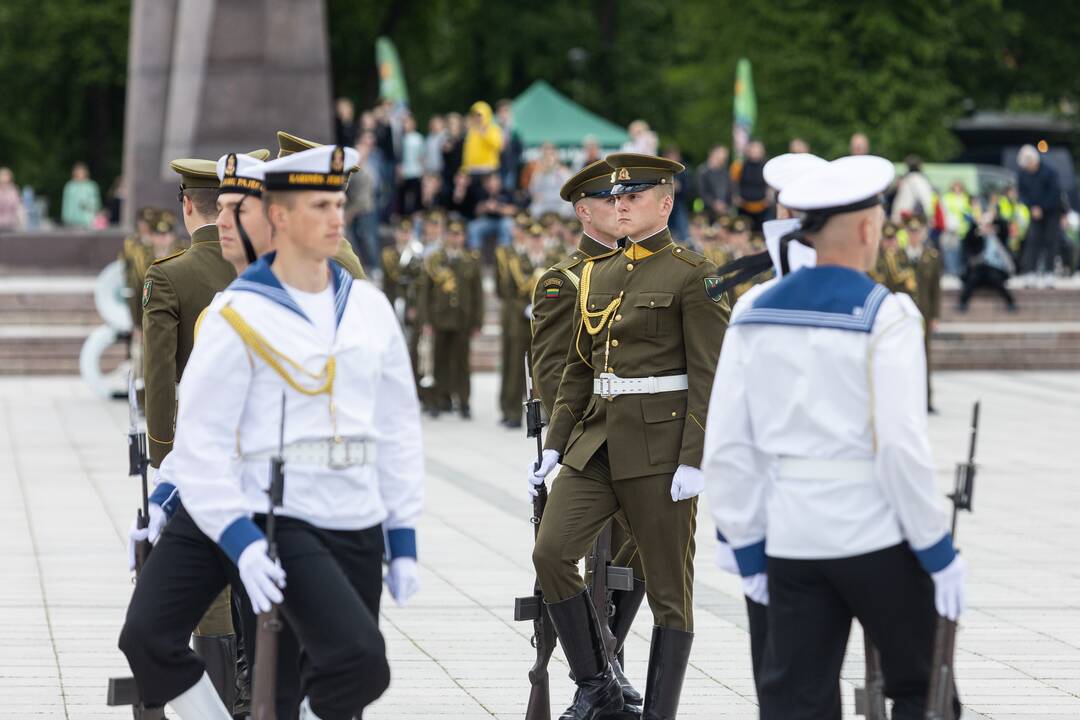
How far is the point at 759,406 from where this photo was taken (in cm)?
490

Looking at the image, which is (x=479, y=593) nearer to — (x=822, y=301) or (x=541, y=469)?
(x=541, y=469)

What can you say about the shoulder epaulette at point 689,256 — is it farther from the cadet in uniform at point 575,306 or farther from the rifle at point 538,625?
the rifle at point 538,625

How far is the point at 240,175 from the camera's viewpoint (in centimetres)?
548

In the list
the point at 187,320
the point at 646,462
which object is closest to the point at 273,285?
the point at 187,320

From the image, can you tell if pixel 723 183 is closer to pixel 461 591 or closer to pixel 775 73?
pixel 775 73

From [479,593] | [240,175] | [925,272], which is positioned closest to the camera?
[240,175]

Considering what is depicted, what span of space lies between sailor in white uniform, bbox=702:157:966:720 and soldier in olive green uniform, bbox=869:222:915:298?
603 inches

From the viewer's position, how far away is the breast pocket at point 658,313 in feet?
22.2

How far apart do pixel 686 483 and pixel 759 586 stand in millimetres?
1618

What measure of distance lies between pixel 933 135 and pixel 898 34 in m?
2.30

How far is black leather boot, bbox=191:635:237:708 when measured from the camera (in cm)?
639

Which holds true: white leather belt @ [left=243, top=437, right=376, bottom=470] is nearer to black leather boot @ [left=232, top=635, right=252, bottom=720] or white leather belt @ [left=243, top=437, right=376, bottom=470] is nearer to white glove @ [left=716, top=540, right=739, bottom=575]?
white glove @ [left=716, top=540, right=739, bottom=575]

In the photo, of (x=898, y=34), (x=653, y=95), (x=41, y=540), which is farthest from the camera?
(x=653, y=95)

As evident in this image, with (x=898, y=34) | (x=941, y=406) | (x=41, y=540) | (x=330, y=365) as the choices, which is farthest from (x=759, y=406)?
(x=898, y=34)
